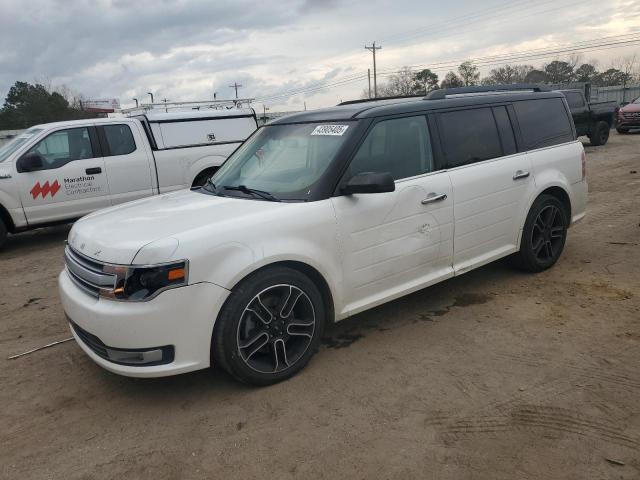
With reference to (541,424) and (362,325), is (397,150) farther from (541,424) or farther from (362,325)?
(541,424)

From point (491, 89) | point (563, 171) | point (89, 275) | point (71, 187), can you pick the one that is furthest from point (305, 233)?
point (71, 187)

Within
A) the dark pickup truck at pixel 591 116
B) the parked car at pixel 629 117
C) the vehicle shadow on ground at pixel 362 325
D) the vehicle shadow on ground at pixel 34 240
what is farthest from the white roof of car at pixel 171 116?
the parked car at pixel 629 117

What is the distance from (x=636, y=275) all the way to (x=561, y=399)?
2663mm

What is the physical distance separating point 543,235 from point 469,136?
57.4 inches

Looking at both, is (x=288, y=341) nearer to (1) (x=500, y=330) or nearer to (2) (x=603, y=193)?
(1) (x=500, y=330)

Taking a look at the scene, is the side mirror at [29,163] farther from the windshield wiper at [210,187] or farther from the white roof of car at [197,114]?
the windshield wiper at [210,187]

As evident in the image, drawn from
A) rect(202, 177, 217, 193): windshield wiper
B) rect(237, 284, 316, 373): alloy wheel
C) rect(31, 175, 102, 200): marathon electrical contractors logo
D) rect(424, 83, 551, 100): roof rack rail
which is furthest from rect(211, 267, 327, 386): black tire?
rect(31, 175, 102, 200): marathon electrical contractors logo

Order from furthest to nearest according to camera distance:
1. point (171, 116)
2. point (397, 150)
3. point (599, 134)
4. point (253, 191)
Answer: point (599, 134) < point (171, 116) < point (397, 150) < point (253, 191)

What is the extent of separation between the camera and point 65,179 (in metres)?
8.12

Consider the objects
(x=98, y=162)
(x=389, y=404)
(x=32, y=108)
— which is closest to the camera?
(x=389, y=404)

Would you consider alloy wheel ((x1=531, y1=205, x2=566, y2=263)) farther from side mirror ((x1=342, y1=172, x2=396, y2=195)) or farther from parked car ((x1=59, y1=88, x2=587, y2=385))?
side mirror ((x1=342, y1=172, x2=396, y2=195))

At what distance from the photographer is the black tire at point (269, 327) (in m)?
3.17

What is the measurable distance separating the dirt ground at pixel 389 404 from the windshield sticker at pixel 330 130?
1.59m

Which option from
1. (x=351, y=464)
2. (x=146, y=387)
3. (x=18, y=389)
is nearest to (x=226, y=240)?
(x=146, y=387)
